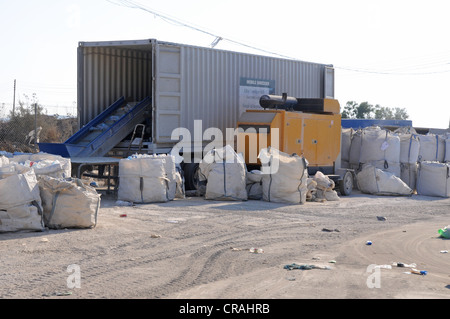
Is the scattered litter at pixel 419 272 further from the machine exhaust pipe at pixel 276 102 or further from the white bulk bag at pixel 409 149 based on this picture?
the white bulk bag at pixel 409 149

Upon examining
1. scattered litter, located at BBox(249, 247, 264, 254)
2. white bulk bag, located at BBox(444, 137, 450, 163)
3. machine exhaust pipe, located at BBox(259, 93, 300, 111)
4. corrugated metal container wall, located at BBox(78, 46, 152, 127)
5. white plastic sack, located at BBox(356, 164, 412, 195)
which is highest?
corrugated metal container wall, located at BBox(78, 46, 152, 127)

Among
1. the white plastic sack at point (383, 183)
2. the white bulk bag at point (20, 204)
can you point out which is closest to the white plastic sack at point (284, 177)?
the white plastic sack at point (383, 183)

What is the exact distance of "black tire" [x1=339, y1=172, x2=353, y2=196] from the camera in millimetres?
17125

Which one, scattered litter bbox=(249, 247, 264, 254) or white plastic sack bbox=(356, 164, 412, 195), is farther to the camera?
white plastic sack bbox=(356, 164, 412, 195)

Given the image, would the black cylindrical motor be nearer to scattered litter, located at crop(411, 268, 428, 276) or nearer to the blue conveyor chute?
the blue conveyor chute

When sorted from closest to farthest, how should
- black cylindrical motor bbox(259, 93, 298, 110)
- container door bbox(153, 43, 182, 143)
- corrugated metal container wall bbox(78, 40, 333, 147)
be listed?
container door bbox(153, 43, 182, 143) → corrugated metal container wall bbox(78, 40, 333, 147) → black cylindrical motor bbox(259, 93, 298, 110)

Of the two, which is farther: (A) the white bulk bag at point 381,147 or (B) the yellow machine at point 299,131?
(A) the white bulk bag at point 381,147

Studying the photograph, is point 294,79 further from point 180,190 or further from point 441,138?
point 180,190

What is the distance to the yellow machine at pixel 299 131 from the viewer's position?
52.9 ft

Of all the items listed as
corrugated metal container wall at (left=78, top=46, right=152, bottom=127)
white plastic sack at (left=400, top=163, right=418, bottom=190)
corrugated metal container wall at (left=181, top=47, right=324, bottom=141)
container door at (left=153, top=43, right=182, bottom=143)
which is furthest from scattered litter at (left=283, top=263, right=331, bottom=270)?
white plastic sack at (left=400, top=163, right=418, bottom=190)

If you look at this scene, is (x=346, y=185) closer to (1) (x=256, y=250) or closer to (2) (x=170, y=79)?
(2) (x=170, y=79)

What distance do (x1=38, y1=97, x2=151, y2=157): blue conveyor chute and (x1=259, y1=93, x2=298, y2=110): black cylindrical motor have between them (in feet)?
10.4

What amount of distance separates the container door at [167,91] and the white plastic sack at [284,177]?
268 centimetres

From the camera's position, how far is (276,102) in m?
16.6
